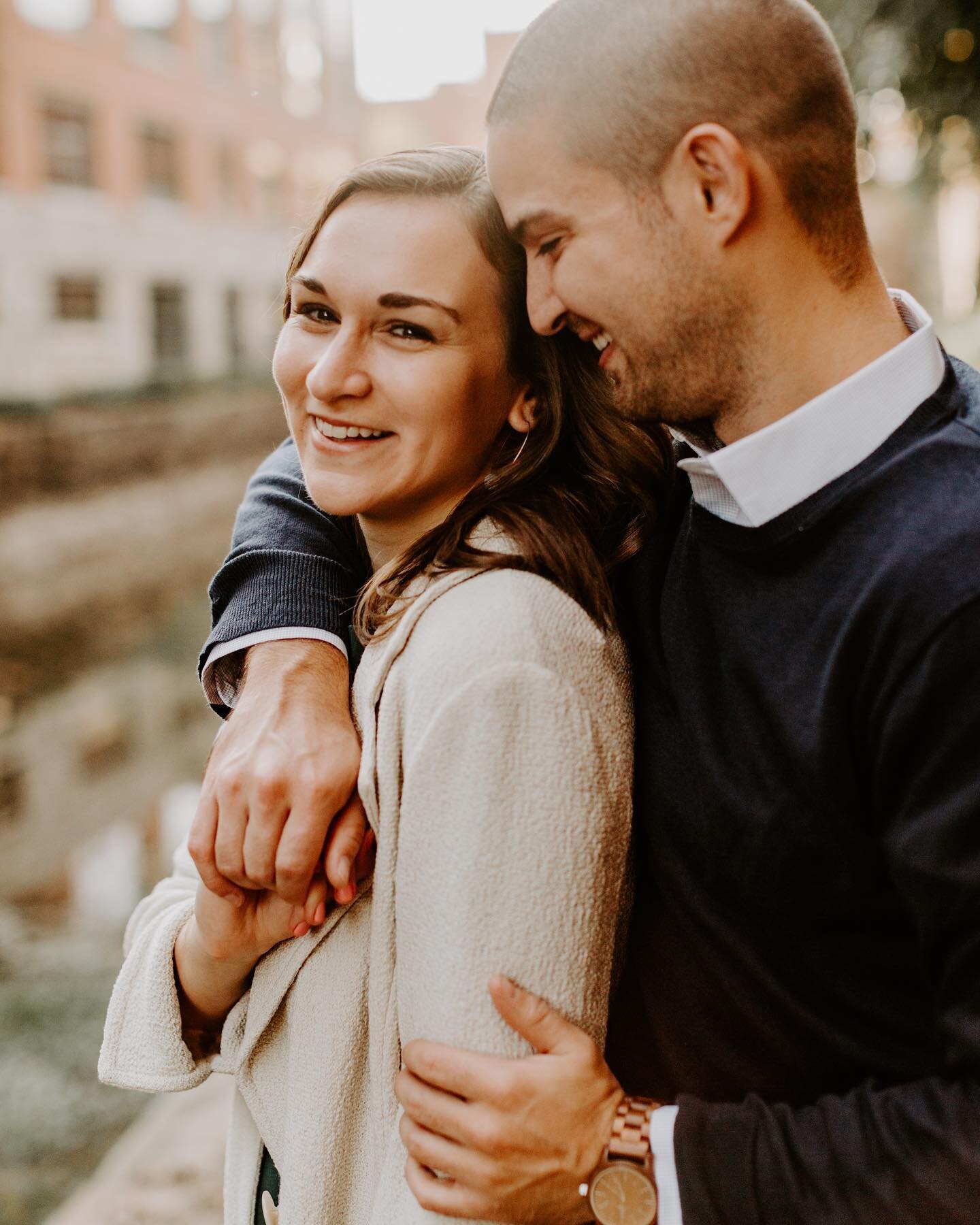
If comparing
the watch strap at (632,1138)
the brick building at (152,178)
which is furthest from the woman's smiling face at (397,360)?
the brick building at (152,178)

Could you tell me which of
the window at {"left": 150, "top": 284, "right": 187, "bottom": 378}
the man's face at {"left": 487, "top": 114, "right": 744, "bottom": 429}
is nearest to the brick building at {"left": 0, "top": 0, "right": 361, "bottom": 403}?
the window at {"left": 150, "top": 284, "right": 187, "bottom": 378}

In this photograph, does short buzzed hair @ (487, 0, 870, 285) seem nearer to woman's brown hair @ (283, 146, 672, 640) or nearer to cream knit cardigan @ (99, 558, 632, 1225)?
woman's brown hair @ (283, 146, 672, 640)

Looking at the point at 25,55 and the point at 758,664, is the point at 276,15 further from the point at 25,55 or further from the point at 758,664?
the point at 758,664

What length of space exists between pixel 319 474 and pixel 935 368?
2.64 feet

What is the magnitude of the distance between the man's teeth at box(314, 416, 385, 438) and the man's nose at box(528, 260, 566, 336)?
0.87 feet

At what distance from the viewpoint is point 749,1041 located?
125 cm

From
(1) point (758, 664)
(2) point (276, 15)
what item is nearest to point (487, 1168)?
(1) point (758, 664)

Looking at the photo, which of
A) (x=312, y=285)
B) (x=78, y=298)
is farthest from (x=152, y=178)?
(x=312, y=285)

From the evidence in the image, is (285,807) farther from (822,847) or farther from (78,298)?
(78,298)

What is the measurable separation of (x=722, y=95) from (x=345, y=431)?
63 centimetres

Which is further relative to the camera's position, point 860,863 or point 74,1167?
point 74,1167

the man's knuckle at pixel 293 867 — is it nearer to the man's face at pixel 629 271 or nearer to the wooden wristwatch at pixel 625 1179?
the wooden wristwatch at pixel 625 1179

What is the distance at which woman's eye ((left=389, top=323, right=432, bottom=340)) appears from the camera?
147cm

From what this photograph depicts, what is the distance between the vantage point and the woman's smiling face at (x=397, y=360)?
1.45m
